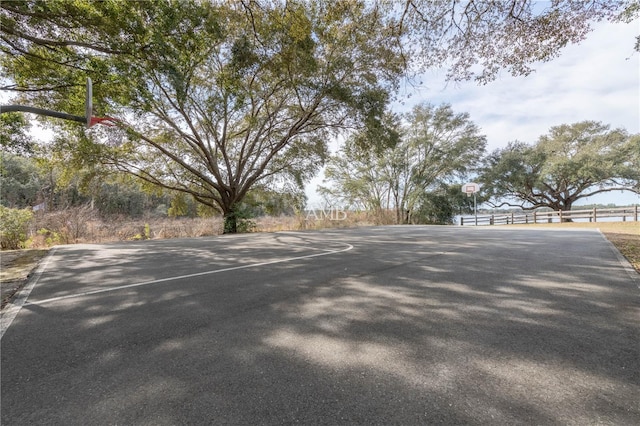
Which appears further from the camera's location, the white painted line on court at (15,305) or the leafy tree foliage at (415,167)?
the leafy tree foliage at (415,167)

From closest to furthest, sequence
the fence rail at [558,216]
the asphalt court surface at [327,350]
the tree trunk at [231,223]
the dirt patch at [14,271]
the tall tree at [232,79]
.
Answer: the asphalt court surface at [327,350] → the dirt patch at [14,271] → the tall tree at [232,79] → the tree trunk at [231,223] → the fence rail at [558,216]

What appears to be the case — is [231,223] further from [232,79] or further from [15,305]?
[15,305]

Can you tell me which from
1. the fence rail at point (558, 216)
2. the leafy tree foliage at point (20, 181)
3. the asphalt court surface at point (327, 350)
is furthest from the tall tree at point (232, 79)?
the fence rail at point (558, 216)

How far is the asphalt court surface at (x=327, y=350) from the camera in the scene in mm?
1267

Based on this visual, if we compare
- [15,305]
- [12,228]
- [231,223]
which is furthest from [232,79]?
[15,305]

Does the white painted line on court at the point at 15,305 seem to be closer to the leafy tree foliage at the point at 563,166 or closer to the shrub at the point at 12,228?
the shrub at the point at 12,228

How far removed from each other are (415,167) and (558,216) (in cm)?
1169

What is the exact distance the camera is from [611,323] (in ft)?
7.04

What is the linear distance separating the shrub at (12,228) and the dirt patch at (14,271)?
103 inches

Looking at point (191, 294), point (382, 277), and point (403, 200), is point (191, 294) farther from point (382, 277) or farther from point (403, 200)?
point (403, 200)

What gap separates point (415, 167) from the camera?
24.2 m

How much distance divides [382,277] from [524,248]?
4125 millimetres

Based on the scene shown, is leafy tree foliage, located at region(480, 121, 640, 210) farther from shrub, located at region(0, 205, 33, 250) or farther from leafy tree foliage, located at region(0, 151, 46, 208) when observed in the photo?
leafy tree foliage, located at region(0, 151, 46, 208)

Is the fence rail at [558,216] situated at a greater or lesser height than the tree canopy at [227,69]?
lesser
